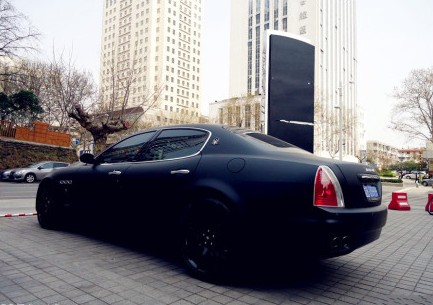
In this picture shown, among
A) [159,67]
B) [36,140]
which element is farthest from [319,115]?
[159,67]

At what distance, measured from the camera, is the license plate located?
3.01 m

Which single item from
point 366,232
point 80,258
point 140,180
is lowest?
point 80,258

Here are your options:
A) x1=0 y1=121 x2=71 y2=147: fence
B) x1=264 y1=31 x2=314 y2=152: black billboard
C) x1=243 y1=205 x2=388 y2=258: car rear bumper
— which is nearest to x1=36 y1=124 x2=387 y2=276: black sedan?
x1=243 y1=205 x2=388 y2=258: car rear bumper

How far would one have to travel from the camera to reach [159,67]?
9294 centimetres

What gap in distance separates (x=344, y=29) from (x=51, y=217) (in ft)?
287

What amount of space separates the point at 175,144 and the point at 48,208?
2717 mm

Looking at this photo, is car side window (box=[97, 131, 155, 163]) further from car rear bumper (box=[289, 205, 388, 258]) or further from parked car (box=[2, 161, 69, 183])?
parked car (box=[2, 161, 69, 183])

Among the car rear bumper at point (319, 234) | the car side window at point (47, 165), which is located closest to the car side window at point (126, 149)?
the car rear bumper at point (319, 234)

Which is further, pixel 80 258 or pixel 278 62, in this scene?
pixel 278 62

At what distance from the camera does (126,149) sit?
423cm

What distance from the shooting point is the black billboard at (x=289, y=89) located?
785cm

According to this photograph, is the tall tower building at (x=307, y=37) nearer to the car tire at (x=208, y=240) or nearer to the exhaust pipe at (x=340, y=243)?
the car tire at (x=208, y=240)

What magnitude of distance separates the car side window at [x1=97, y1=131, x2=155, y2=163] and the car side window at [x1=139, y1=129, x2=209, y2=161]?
0.18 metres

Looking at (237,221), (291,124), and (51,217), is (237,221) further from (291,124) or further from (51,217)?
(291,124)
